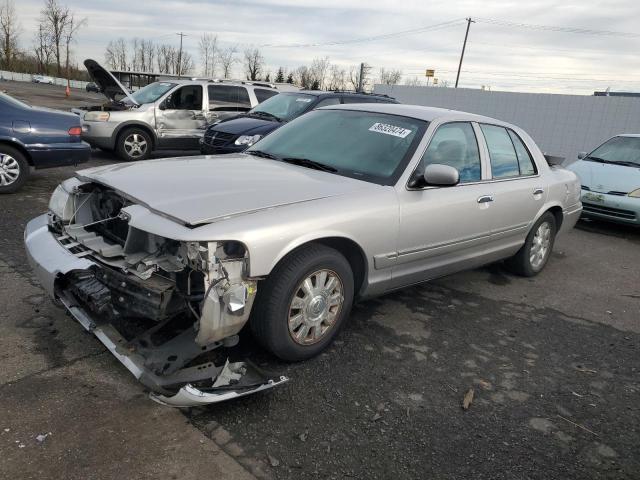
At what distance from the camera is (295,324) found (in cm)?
327

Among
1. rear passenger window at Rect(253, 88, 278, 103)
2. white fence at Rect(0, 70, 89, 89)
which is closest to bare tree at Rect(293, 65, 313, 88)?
white fence at Rect(0, 70, 89, 89)

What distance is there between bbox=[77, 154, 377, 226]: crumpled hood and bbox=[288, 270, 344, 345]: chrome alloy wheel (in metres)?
0.51

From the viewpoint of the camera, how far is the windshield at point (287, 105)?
9.07 metres

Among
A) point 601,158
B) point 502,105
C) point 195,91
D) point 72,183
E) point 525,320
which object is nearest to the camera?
point 72,183


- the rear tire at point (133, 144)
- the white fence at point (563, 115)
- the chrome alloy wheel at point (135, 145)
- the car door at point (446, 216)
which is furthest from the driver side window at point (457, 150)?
the white fence at point (563, 115)

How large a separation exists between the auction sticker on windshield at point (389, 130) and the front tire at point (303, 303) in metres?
1.27

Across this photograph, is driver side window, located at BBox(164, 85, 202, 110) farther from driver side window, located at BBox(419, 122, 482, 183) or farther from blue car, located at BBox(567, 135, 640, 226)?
driver side window, located at BBox(419, 122, 482, 183)

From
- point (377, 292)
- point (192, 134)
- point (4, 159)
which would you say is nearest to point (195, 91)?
point (192, 134)

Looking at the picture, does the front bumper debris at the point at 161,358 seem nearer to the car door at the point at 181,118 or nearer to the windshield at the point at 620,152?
the car door at the point at 181,118

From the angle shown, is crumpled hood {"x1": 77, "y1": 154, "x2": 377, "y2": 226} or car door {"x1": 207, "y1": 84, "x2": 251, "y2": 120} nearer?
crumpled hood {"x1": 77, "y1": 154, "x2": 377, "y2": 226}

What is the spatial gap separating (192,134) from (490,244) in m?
7.70

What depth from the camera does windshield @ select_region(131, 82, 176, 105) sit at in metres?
10.7

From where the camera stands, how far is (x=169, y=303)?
286 cm

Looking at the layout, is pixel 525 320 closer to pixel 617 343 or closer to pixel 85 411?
pixel 617 343
